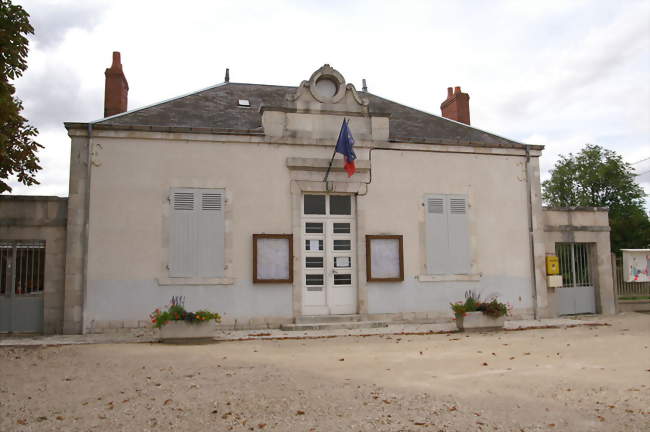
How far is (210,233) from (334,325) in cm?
296

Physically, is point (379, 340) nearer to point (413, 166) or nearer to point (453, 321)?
point (453, 321)

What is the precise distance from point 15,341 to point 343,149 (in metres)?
6.52

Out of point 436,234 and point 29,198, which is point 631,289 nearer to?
point 436,234

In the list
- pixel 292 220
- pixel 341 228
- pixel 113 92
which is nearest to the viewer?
pixel 292 220

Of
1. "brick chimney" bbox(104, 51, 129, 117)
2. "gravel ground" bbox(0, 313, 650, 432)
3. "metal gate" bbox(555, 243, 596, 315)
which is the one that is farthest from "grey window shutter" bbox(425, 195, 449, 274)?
"brick chimney" bbox(104, 51, 129, 117)

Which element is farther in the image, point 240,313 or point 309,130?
point 309,130

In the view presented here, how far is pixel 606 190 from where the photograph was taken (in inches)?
1436

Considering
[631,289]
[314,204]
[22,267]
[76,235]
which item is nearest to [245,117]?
[314,204]

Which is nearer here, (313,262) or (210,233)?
(210,233)

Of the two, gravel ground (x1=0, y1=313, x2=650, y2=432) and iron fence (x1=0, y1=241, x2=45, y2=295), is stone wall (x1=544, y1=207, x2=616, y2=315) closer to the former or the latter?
gravel ground (x1=0, y1=313, x2=650, y2=432)

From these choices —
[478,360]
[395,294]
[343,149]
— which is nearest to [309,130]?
[343,149]

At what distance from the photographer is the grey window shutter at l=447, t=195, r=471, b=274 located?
11.7 meters

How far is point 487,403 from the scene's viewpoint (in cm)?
482

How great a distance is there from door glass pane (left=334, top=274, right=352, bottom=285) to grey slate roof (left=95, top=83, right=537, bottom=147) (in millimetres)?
3038
